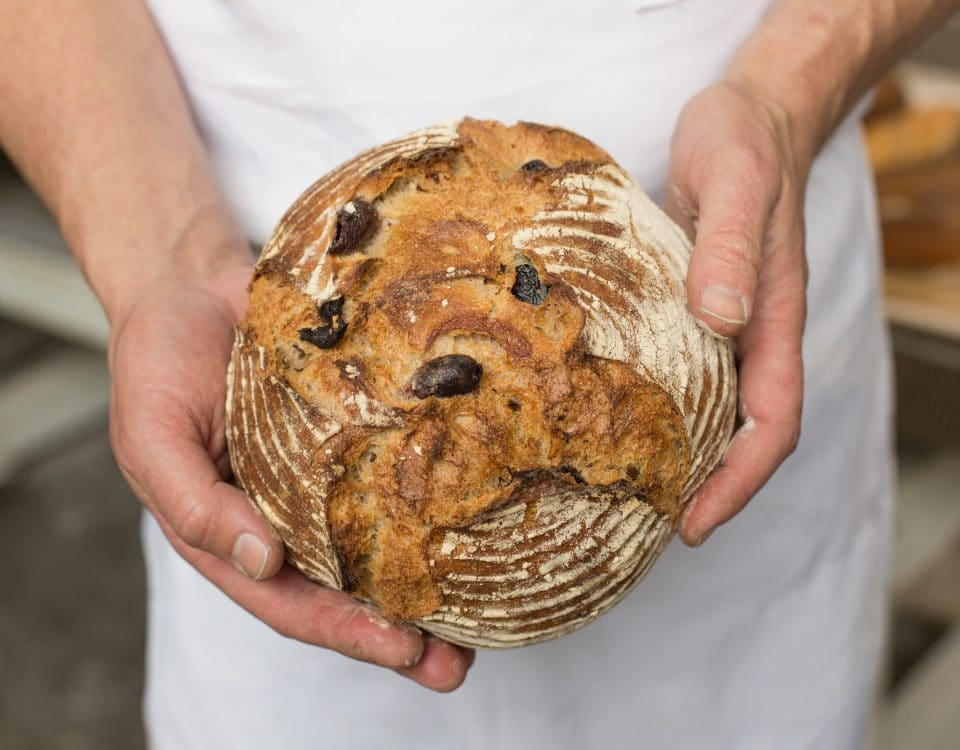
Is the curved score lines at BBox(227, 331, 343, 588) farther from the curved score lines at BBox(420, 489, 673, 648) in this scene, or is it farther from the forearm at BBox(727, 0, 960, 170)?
the forearm at BBox(727, 0, 960, 170)

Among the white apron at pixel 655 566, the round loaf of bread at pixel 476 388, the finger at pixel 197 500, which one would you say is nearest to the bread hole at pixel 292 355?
the round loaf of bread at pixel 476 388

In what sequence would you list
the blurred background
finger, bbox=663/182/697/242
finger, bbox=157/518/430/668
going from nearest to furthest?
1. finger, bbox=157/518/430/668
2. finger, bbox=663/182/697/242
3. the blurred background

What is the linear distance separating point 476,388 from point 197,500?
0.38 metres

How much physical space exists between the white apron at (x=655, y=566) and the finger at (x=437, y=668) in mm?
413

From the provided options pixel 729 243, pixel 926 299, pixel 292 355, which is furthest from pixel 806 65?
pixel 926 299

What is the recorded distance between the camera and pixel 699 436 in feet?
4.15

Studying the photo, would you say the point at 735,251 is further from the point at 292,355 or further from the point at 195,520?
the point at 195,520

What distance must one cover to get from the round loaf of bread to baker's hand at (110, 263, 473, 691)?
0.04 m

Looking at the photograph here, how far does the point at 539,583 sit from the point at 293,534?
301 mm

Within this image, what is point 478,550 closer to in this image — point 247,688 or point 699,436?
point 699,436

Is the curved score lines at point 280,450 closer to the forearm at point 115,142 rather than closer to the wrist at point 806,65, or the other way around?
the forearm at point 115,142

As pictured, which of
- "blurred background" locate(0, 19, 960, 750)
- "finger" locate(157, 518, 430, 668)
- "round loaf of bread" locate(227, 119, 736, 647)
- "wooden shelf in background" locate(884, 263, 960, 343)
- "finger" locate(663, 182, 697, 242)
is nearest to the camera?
"round loaf of bread" locate(227, 119, 736, 647)

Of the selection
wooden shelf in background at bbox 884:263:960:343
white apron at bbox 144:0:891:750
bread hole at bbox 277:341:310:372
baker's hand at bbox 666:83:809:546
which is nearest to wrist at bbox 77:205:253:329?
white apron at bbox 144:0:891:750

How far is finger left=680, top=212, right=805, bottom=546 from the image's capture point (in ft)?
4.29
